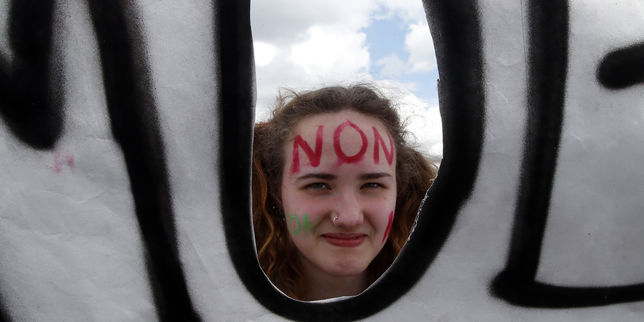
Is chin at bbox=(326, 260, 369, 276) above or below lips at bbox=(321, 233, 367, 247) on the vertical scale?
below

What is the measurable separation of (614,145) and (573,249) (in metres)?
0.20

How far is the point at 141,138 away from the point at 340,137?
0.36 m

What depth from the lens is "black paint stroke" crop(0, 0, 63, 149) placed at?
775mm

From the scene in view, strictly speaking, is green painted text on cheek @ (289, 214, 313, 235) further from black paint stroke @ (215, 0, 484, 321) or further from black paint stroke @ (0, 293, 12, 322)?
black paint stroke @ (0, 293, 12, 322)

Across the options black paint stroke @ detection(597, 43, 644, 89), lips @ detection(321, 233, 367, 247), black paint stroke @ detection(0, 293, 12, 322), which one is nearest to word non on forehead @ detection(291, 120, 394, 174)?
lips @ detection(321, 233, 367, 247)

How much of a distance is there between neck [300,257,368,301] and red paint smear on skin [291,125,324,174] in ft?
0.89

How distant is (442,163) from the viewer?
84 cm

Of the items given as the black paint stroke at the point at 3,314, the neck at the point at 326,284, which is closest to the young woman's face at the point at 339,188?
the neck at the point at 326,284

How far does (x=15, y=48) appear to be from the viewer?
30.6 inches

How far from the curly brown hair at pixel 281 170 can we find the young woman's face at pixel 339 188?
0.04m

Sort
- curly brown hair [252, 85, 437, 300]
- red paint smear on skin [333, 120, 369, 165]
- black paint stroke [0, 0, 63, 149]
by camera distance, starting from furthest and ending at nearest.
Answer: curly brown hair [252, 85, 437, 300] → red paint smear on skin [333, 120, 369, 165] → black paint stroke [0, 0, 63, 149]

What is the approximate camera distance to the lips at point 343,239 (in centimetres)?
97

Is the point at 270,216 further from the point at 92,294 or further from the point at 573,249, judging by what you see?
the point at 573,249

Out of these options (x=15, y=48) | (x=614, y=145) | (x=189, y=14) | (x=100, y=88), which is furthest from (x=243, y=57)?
(x=614, y=145)
